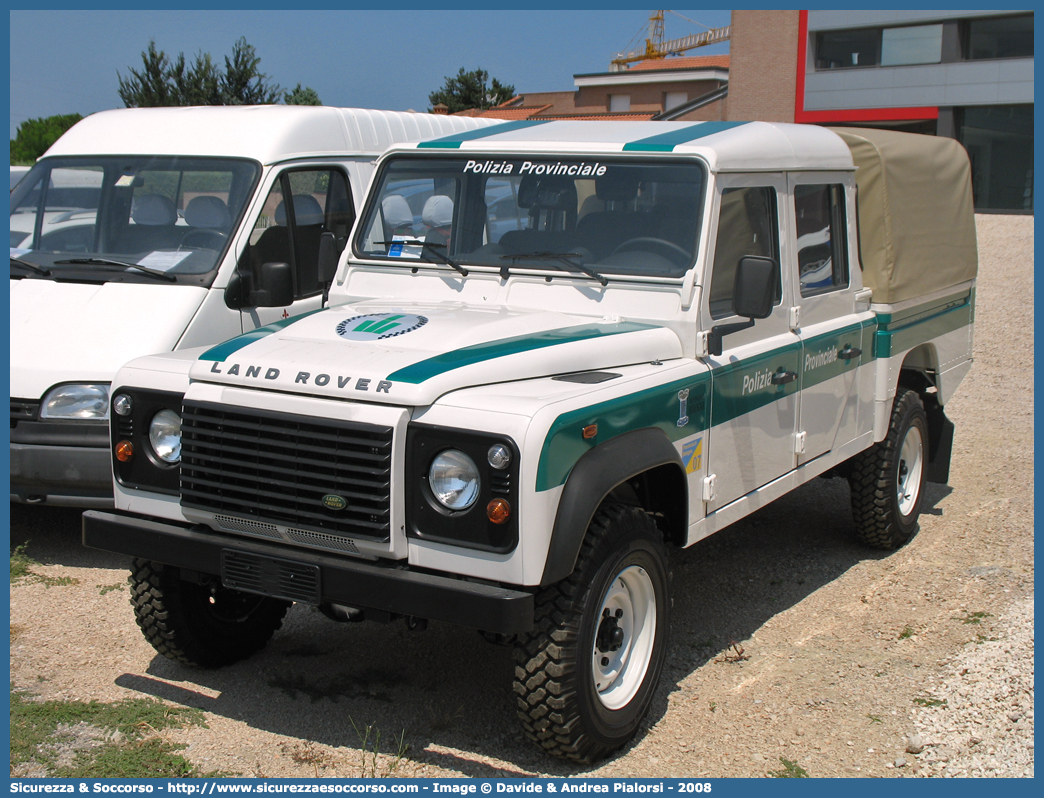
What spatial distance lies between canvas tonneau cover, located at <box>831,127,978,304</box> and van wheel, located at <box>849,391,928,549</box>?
753mm

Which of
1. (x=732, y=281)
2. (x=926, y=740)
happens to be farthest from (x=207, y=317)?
(x=926, y=740)

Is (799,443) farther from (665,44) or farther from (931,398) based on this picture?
(665,44)

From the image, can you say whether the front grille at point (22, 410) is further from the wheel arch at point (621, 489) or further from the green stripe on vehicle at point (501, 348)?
the wheel arch at point (621, 489)

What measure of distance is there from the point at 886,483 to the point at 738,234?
2235mm

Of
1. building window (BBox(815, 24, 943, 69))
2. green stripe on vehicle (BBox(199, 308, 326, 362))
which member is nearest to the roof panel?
green stripe on vehicle (BBox(199, 308, 326, 362))

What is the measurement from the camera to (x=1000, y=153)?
30016mm

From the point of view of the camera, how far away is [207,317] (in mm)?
5957

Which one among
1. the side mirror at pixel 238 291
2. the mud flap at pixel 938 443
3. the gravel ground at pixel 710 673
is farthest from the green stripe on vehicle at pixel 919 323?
the side mirror at pixel 238 291

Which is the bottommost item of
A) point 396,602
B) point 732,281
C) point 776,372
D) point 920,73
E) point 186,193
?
point 396,602

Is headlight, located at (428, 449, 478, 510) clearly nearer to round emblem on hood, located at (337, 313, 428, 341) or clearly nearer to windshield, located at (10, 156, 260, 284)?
round emblem on hood, located at (337, 313, 428, 341)

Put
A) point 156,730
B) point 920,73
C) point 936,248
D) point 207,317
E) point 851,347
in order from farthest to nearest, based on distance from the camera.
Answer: point 920,73, point 936,248, point 207,317, point 851,347, point 156,730

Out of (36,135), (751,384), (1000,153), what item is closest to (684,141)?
(751,384)

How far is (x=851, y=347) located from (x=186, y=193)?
13.6 feet
